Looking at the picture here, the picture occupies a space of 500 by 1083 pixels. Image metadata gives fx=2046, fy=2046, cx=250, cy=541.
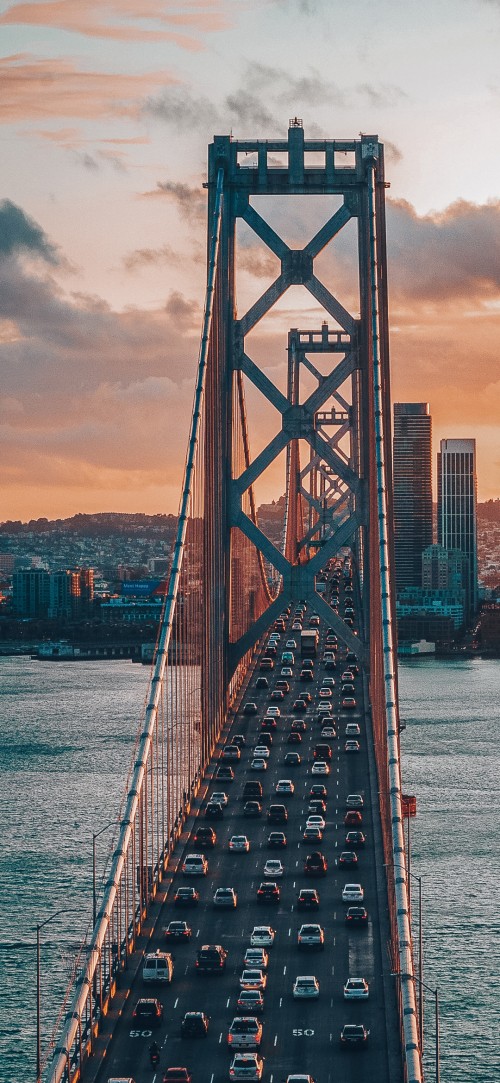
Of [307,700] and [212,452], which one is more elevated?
[212,452]

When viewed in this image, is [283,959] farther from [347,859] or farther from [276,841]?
[276,841]

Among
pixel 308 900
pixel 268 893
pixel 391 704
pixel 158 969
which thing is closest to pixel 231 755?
pixel 391 704

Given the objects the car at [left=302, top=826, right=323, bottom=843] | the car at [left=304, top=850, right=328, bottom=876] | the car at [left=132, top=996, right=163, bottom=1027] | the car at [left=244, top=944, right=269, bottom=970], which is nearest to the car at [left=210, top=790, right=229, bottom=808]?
the car at [left=302, top=826, right=323, bottom=843]

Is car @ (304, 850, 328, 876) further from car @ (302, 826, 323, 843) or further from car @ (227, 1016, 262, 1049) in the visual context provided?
car @ (227, 1016, 262, 1049)

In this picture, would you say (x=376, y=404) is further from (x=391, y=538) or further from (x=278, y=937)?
(x=278, y=937)

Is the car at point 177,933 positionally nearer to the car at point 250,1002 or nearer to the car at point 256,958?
the car at point 256,958

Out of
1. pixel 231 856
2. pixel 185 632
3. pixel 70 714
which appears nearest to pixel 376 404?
pixel 185 632
